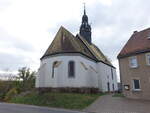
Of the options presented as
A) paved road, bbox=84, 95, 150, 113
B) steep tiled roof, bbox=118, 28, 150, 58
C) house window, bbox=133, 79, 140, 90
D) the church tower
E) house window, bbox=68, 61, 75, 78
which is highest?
the church tower

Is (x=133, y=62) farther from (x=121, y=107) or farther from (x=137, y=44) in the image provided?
(x=121, y=107)

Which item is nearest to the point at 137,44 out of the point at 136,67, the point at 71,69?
the point at 136,67

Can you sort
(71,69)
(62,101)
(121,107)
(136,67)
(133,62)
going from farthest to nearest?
(71,69)
(133,62)
(136,67)
(62,101)
(121,107)

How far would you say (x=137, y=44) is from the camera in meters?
22.7

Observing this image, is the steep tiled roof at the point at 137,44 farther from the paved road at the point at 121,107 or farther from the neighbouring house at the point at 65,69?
the paved road at the point at 121,107

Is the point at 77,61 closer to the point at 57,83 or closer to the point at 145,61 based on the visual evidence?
the point at 57,83

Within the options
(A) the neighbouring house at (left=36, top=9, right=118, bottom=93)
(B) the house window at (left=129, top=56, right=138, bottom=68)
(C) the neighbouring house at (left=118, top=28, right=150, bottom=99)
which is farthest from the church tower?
(B) the house window at (left=129, top=56, right=138, bottom=68)

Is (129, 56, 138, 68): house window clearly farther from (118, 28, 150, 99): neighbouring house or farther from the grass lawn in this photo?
the grass lawn

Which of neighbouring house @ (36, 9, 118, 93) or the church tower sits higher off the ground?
the church tower

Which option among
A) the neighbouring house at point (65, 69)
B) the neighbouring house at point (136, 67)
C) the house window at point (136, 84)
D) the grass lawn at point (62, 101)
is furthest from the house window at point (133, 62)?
the grass lawn at point (62, 101)

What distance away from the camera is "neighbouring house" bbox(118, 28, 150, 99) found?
19734mm

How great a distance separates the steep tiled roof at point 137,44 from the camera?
2099 cm

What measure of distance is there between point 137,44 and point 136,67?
12.5 ft

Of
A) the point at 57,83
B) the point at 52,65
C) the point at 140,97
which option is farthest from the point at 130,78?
the point at 52,65
